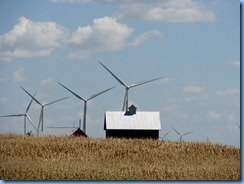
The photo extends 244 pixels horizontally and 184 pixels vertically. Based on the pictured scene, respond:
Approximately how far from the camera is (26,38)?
1527cm

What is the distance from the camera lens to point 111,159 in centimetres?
1584

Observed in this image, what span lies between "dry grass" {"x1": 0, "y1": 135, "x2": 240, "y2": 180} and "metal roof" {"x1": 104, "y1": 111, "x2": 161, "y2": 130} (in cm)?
32

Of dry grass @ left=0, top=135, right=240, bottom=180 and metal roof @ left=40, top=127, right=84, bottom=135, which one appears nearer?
dry grass @ left=0, top=135, right=240, bottom=180

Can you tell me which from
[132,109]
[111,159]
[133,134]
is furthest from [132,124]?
[111,159]

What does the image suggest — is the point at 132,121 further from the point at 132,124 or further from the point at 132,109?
the point at 132,109

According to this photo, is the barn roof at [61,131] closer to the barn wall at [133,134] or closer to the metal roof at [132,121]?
the metal roof at [132,121]

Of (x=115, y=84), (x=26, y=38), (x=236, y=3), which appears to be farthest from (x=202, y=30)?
(x=26, y=38)

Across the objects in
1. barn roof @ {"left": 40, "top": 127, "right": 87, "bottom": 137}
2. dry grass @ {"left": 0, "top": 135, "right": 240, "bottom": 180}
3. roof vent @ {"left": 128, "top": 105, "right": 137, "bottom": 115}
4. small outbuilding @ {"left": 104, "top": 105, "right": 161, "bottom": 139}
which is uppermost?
roof vent @ {"left": 128, "top": 105, "right": 137, "bottom": 115}

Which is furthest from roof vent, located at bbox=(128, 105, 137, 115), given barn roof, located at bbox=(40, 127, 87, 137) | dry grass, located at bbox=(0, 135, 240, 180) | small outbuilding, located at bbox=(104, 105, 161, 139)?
barn roof, located at bbox=(40, 127, 87, 137)

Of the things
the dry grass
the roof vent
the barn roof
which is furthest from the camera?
the barn roof

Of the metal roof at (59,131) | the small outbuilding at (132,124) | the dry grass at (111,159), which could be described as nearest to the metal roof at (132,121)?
the small outbuilding at (132,124)

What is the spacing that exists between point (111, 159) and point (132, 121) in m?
1.27

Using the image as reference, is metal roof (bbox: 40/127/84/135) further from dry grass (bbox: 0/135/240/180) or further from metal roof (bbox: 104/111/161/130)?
metal roof (bbox: 104/111/161/130)

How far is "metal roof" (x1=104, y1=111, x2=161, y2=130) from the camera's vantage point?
51.7 ft
